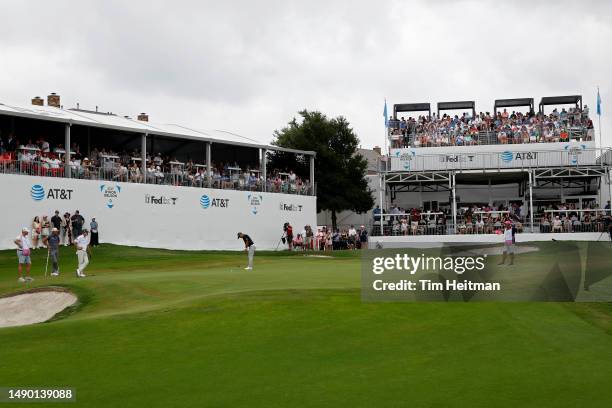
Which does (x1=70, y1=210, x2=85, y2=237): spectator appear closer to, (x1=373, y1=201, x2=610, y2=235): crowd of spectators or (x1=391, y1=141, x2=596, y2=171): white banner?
(x1=373, y1=201, x2=610, y2=235): crowd of spectators

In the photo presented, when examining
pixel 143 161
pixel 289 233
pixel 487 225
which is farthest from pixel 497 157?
pixel 143 161

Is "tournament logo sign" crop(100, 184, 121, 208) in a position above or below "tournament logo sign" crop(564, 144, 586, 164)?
below

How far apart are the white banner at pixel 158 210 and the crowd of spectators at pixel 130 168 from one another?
18.8 inches

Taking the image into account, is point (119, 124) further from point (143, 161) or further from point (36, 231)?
point (36, 231)

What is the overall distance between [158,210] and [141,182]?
6.59 ft

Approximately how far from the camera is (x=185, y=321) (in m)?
15.9

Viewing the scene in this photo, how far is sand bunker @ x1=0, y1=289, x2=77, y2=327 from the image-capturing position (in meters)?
20.2

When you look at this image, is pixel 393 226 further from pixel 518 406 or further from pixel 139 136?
pixel 518 406

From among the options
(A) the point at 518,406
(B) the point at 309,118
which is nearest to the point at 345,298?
(A) the point at 518,406

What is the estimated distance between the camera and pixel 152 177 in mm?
43469

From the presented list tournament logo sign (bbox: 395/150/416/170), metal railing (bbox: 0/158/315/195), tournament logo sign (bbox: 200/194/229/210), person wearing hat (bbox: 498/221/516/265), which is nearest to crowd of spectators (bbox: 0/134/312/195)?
metal railing (bbox: 0/158/315/195)

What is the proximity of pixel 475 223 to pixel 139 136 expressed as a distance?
21.2 m

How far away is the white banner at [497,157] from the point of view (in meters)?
51.3

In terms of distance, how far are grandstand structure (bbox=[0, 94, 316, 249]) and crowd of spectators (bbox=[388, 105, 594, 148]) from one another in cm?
885
